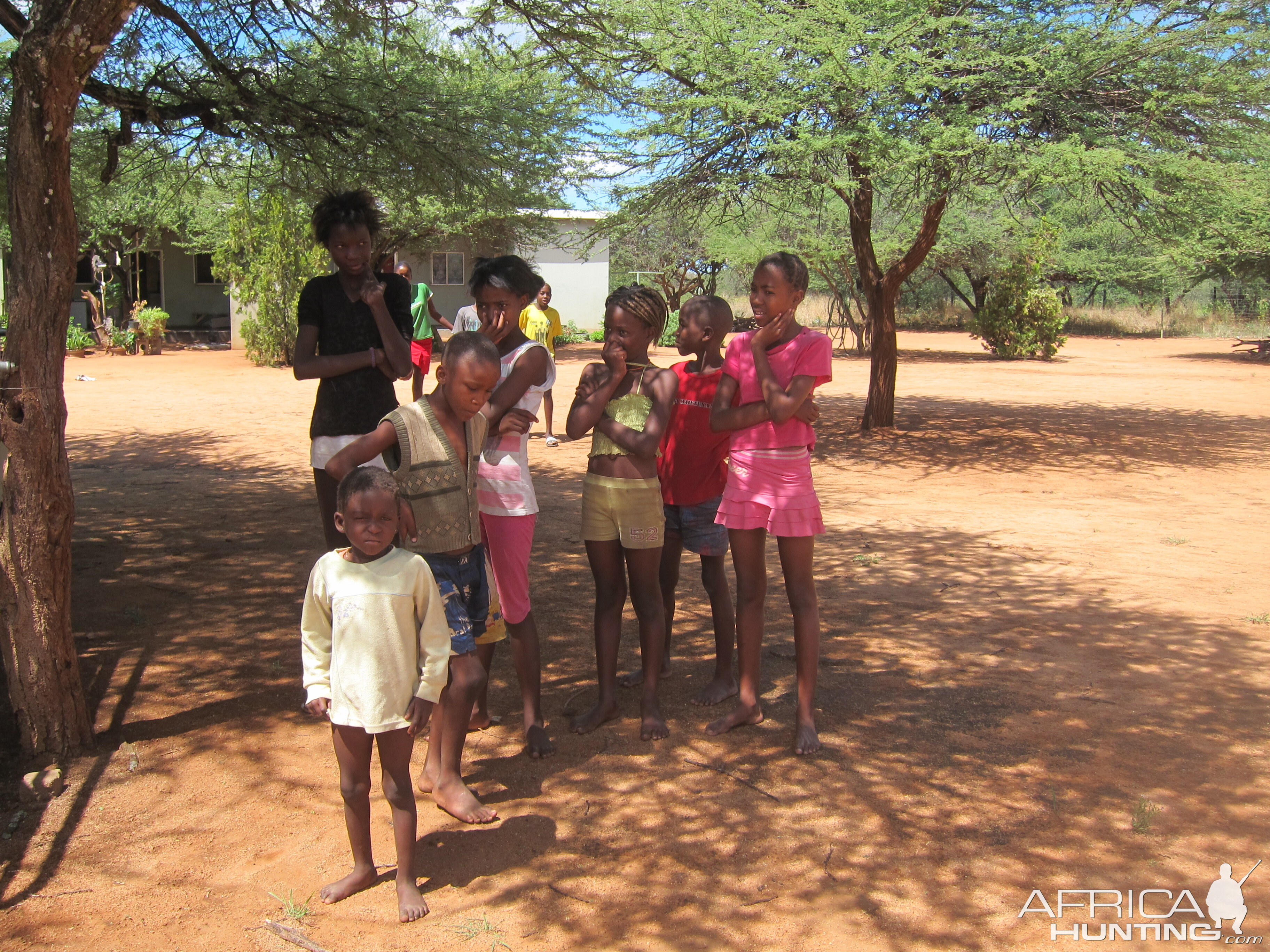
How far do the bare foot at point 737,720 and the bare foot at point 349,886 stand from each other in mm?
1483

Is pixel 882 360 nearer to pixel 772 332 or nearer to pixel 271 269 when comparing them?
pixel 772 332

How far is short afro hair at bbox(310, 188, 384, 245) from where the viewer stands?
420cm

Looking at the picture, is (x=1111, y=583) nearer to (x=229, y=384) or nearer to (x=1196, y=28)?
(x=1196, y=28)

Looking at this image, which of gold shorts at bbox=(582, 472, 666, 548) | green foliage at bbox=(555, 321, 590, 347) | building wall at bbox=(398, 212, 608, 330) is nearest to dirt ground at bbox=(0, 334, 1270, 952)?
gold shorts at bbox=(582, 472, 666, 548)

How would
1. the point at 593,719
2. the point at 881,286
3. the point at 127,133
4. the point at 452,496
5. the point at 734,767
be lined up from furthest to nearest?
the point at 881,286
the point at 127,133
the point at 593,719
the point at 734,767
the point at 452,496

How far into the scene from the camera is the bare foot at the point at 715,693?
4.28 m

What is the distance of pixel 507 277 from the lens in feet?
12.0

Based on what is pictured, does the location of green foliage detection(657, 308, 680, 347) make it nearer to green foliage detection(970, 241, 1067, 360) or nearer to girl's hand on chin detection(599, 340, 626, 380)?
green foliage detection(970, 241, 1067, 360)

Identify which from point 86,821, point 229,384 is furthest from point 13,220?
point 229,384

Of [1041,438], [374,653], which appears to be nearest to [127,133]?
[374,653]

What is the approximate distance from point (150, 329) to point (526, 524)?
23.0 meters

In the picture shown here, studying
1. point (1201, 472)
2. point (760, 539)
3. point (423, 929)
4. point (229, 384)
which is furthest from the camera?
point (229, 384)

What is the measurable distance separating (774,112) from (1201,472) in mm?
5826

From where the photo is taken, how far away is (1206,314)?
42.4 meters
